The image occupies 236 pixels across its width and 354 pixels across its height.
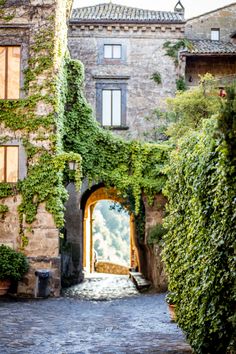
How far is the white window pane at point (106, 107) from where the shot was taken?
2314 cm

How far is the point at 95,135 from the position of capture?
18.4 meters

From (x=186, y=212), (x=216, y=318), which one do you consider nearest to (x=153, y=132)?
(x=186, y=212)

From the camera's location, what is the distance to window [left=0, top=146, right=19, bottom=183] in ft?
53.2

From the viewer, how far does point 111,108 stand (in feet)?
76.0

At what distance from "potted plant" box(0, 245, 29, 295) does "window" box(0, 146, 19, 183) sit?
6.99 feet

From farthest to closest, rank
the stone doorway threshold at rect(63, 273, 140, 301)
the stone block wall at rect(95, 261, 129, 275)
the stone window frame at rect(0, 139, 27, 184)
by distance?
the stone block wall at rect(95, 261, 129, 275) < the stone doorway threshold at rect(63, 273, 140, 301) < the stone window frame at rect(0, 139, 27, 184)

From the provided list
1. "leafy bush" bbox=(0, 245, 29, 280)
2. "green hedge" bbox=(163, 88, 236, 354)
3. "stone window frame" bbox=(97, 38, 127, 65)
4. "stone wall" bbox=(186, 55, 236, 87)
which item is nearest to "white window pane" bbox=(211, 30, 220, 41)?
"stone wall" bbox=(186, 55, 236, 87)

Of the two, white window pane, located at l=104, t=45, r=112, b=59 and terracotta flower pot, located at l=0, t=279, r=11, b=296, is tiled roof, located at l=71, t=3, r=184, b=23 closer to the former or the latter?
white window pane, located at l=104, t=45, r=112, b=59

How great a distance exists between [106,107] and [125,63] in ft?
6.85

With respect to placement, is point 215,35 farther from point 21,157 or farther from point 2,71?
point 21,157

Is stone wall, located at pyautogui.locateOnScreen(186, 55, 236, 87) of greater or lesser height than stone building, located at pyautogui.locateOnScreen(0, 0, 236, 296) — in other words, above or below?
above

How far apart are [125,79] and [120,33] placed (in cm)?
201

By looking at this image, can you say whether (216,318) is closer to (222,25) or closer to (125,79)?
(125,79)

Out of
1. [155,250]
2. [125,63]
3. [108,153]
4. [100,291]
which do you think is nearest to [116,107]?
[125,63]
